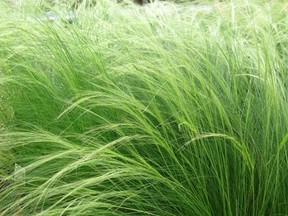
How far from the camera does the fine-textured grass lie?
1.40 meters

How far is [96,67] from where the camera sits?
68.4 inches

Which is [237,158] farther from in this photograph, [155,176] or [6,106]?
[6,106]

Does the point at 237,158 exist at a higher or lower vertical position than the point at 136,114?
lower

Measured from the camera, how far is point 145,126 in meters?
1.40

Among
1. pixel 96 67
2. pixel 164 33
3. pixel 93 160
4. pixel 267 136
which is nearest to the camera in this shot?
pixel 93 160

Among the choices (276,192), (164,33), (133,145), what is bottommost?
(276,192)

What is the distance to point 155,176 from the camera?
1376 millimetres

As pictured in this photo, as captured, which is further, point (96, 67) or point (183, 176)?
point (96, 67)

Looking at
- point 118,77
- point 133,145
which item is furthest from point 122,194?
point 118,77

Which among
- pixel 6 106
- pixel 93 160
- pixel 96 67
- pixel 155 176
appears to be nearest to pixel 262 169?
pixel 155 176

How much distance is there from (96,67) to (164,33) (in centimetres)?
32

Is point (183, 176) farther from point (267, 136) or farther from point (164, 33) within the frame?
point (164, 33)

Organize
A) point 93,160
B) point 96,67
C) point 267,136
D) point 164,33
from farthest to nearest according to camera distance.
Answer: point 164,33, point 96,67, point 267,136, point 93,160

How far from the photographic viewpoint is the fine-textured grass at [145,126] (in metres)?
1.40
